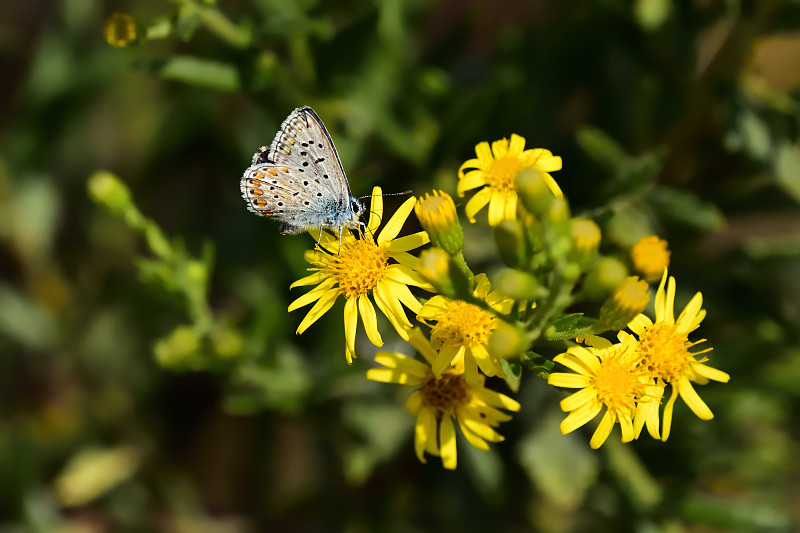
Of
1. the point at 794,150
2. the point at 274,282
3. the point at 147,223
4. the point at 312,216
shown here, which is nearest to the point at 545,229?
the point at 312,216

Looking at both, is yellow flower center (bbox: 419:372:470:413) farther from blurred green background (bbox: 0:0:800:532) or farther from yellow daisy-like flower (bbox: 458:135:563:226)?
blurred green background (bbox: 0:0:800:532)

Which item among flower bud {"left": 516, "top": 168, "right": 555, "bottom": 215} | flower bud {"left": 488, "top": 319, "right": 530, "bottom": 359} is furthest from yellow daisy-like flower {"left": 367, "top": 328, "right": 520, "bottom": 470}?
flower bud {"left": 516, "top": 168, "right": 555, "bottom": 215}

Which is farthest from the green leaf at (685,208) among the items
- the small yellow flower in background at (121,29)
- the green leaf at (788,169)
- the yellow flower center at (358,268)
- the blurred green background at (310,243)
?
the small yellow flower in background at (121,29)

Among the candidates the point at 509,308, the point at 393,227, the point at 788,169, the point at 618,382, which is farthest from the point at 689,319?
the point at 788,169

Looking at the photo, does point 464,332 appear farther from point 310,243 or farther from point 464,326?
point 310,243

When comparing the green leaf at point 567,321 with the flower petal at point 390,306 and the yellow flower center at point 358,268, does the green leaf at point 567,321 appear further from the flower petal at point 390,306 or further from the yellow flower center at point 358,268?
the yellow flower center at point 358,268

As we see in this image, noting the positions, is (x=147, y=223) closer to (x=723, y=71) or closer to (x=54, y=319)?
(x=54, y=319)
